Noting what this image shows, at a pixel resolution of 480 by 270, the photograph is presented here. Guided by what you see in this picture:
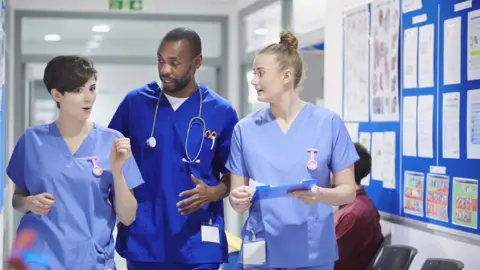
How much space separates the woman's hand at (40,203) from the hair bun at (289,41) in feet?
3.10

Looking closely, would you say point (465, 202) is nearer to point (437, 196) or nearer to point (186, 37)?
point (437, 196)

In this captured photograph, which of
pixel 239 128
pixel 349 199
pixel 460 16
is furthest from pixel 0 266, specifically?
pixel 460 16

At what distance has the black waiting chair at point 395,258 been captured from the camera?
144 inches

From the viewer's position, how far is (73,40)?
8125 mm

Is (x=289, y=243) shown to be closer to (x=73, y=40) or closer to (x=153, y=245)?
(x=153, y=245)

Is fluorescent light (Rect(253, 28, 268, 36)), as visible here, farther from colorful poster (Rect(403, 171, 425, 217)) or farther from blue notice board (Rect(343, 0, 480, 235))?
colorful poster (Rect(403, 171, 425, 217))

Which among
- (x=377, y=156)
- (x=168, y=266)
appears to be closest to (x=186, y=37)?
(x=168, y=266)

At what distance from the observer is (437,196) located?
381 cm

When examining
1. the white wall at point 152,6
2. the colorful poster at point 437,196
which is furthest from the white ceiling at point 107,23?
the colorful poster at point 437,196

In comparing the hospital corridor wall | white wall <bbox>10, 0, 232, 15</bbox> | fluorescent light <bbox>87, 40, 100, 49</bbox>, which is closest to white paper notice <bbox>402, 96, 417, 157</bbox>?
the hospital corridor wall

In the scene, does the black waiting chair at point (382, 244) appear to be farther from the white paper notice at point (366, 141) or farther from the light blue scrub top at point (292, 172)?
the light blue scrub top at point (292, 172)

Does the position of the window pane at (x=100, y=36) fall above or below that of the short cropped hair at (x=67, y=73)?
above

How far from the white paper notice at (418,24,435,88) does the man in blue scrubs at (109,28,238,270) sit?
151 centimetres

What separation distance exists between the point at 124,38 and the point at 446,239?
523cm
